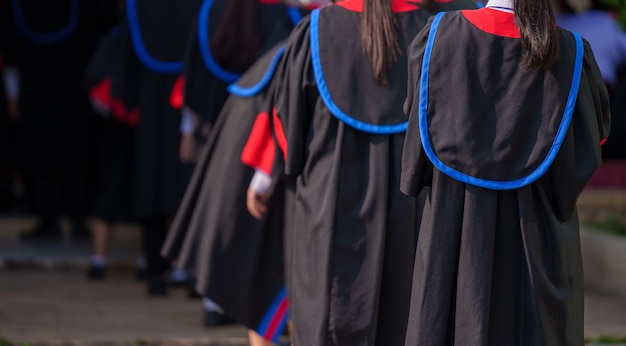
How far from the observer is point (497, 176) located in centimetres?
324

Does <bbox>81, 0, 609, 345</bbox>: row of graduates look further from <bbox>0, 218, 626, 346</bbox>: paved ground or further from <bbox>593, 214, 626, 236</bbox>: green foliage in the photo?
<bbox>593, 214, 626, 236</bbox>: green foliage

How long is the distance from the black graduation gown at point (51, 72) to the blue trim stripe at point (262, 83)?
2.81 metres

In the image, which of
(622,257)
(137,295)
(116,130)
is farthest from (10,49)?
(622,257)

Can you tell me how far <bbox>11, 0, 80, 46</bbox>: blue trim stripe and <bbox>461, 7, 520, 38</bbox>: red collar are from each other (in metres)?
4.57

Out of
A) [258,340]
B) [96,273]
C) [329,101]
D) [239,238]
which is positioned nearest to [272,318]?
[258,340]

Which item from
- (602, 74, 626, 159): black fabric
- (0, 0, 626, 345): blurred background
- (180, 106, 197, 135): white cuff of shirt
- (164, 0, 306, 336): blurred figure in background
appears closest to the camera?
(602, 74, 626, 159): black fabric

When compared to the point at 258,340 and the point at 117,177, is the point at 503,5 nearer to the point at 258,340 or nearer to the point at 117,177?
the point at 258,340

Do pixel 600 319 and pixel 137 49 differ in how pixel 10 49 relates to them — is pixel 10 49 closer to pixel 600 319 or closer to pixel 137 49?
pixel 137 49

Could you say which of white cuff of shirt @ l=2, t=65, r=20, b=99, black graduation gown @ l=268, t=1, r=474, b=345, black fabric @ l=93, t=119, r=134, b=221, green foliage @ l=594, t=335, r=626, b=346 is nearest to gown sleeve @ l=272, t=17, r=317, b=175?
black graduation gown @ l=268, t=1, r=474, b=345

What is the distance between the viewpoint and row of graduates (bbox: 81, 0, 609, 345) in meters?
3.24

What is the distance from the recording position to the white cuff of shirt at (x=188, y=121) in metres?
6.05

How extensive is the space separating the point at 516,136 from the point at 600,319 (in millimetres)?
3009

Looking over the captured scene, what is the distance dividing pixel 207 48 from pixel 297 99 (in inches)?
81.7

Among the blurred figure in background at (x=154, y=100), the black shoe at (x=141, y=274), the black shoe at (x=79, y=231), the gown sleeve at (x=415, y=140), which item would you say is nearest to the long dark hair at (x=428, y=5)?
the gown sleeve at (x=415, y=140)
